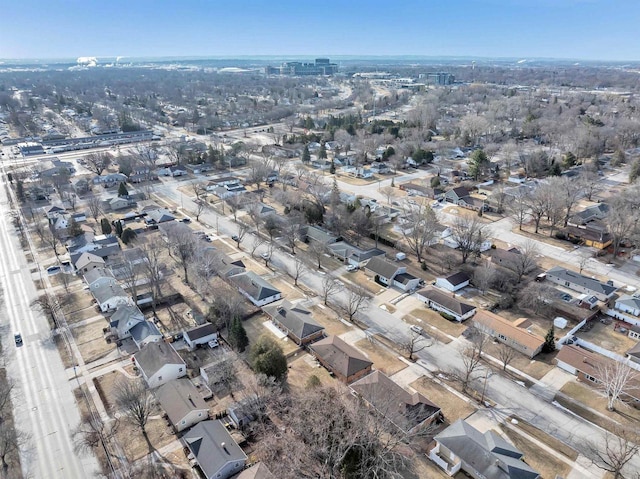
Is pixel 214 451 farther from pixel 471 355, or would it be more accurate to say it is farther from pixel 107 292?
pixel 107 292

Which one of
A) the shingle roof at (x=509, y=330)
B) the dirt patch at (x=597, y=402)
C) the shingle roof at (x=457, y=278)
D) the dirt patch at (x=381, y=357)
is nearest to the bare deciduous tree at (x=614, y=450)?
the dirt patch at (x=597, y=402)

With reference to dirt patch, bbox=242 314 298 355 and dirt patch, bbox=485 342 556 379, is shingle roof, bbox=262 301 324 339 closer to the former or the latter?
dirt patch, bbox=242 314 298 355

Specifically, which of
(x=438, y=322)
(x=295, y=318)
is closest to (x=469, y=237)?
(x=438, y=322)

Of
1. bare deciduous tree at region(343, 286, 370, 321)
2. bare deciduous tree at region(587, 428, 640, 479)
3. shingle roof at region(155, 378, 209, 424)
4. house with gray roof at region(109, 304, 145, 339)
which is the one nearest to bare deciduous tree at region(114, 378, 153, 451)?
shingle roof at region(155, 378, 209, 424)

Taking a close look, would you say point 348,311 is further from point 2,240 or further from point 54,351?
point 2,240

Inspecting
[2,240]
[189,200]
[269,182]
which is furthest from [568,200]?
[2,240]

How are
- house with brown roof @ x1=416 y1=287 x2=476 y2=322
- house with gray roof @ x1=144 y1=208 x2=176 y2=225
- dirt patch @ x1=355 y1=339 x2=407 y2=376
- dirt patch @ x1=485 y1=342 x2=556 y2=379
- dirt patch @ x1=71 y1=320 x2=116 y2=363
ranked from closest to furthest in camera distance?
dirt patch @ x1=485 y1=342 x2=556 y2=379
dirt patch @ x1=355 y1=339 x2=407 y2=376
dirt patch @ x1=71 y1=320 x2=116 y2=363
house with brown roof @ x1=416 y1=287 x2=476 y2=322
house with gray roof @ x1=144 y1=208 x2=176 y2=225
